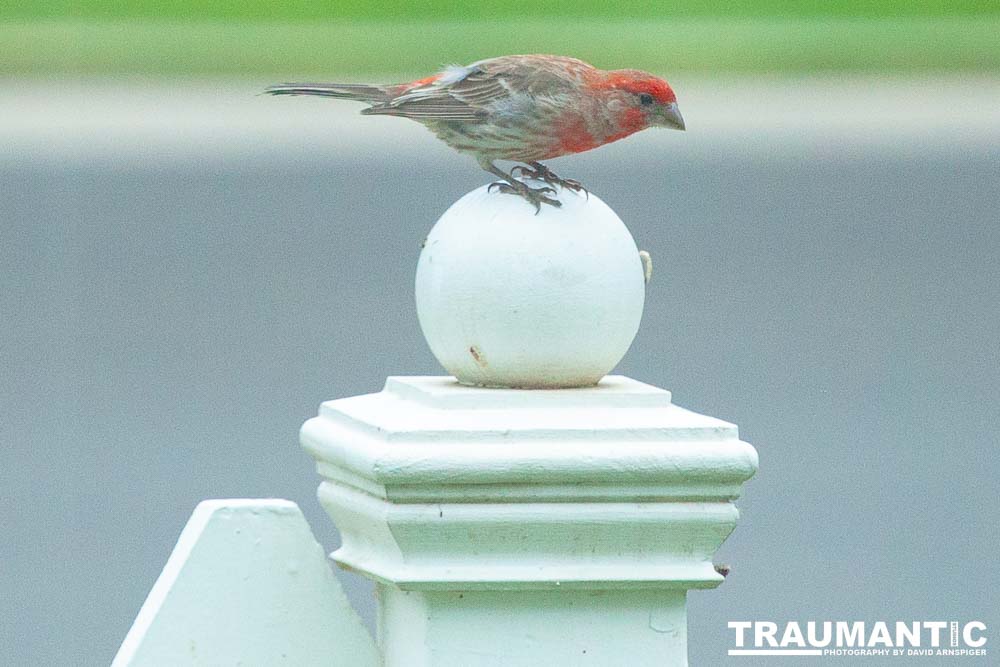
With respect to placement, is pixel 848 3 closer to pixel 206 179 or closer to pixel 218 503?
pixel 206 179

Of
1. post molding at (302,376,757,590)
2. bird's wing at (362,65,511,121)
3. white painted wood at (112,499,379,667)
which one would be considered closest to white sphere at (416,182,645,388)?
post molding at (302,376,757,590)

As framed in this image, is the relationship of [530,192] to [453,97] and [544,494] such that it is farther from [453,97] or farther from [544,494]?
[453,97]

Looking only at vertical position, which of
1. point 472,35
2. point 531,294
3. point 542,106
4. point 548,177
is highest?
point 472,35

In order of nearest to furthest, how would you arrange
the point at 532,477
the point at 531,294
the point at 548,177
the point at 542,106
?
the point at 532,477 < the point at 531,294 < the point at 548,177 < the point at 542,106

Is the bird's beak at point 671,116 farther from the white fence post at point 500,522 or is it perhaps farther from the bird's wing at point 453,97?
the white fence post at point 500,522

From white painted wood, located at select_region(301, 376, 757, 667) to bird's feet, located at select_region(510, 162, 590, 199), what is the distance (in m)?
0.69

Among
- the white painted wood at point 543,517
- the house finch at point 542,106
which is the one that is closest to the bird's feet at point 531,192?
the white painted wood at point 543,517

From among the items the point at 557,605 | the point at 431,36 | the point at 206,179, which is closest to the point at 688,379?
the point at 557,605

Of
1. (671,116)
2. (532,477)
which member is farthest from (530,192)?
(671,116)

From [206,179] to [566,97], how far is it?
42.9 ft

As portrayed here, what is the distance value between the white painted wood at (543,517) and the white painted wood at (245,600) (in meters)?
0.09

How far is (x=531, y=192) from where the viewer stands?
262 cm

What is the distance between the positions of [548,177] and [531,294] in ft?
2.84

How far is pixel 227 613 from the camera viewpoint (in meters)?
2.27
